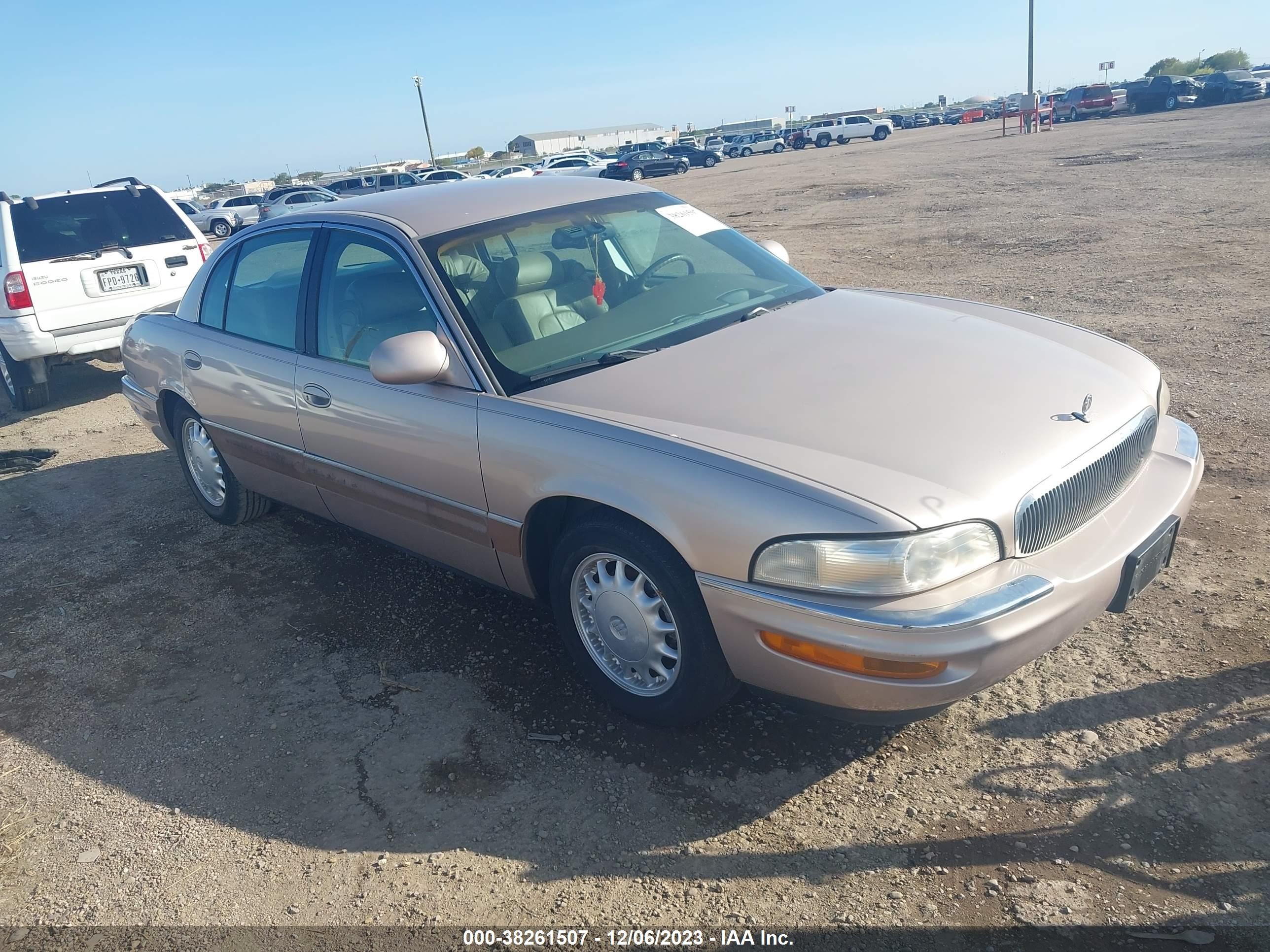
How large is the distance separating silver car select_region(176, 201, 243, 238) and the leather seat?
31075mm

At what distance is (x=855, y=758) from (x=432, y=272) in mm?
2289

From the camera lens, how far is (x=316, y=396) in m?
4.04

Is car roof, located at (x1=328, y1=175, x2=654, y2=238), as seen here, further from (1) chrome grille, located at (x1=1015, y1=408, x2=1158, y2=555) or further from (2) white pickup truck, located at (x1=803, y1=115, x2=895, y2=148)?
(2) white pickup truck, located at (x1=803, y1=115, x2=895, y2=148)

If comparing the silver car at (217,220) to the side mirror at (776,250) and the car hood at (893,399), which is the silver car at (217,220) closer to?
the side mirror at (776,250)

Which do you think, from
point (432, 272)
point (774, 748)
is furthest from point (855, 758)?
point (432, 272)

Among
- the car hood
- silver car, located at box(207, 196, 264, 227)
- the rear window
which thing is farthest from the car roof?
silver car, located at box(207, 196, 264, 227)

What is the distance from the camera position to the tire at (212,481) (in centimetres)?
516

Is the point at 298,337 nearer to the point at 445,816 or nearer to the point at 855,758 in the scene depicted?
the point at 445,816

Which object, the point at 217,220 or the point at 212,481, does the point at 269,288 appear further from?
the point at 217,220

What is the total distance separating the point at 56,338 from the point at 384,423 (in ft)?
19.8

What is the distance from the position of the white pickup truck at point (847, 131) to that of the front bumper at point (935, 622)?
173 feet

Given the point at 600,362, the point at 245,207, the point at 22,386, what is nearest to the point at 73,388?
the point at 22,386

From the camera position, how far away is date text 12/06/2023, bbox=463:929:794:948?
7.82 ft

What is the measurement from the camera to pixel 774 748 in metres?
3.10
